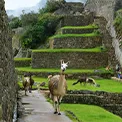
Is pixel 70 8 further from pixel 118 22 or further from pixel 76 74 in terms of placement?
pixel 76 74

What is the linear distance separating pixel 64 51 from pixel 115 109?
1452 cm

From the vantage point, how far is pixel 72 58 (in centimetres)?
3428

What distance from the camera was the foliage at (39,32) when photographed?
A: 41.7m

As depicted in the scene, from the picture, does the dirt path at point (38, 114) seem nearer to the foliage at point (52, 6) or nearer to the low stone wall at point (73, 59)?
the low stone wall at point (73, 59)

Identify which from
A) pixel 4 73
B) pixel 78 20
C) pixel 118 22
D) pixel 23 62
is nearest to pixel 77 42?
pixel 118 22

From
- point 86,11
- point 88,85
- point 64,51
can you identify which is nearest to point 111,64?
point 64,51

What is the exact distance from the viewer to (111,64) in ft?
112

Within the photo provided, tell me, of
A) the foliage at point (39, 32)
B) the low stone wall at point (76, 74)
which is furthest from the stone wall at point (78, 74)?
the foliage at point (39, 32)

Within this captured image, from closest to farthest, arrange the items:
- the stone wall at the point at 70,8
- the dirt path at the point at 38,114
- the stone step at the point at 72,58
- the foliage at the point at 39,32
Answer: the dirt path at the point at 38,114 → the stone step at the point at 72,58 → the foliage at the point at 39,32 → the stone wall at the point at 70,8

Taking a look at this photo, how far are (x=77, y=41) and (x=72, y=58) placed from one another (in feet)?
8.23

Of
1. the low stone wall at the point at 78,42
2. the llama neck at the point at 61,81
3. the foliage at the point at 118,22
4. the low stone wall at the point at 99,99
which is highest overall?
the foliage at the point at 118,22

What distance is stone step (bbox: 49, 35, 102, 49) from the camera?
36.2m

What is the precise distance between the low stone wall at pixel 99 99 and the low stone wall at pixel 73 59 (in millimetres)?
13422

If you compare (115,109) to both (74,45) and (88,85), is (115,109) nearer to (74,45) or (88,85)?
(88,85)
